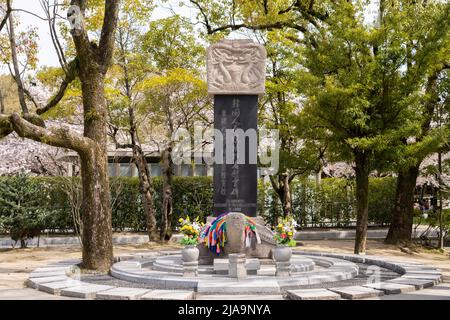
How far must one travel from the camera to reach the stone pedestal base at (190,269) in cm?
898

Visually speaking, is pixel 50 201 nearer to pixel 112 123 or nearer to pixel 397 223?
pixel 112 123

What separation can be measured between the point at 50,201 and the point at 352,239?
10.7 m

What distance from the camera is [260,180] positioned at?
20766 millimetres

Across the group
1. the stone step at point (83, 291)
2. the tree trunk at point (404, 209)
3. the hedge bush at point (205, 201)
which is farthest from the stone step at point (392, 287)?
the hedge bush at point (205, 201)

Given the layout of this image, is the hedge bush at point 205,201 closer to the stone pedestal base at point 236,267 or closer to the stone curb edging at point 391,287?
the stone pedestal base at point 236,267

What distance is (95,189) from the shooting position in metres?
10.3

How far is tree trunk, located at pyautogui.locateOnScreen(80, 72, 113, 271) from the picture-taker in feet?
33.8

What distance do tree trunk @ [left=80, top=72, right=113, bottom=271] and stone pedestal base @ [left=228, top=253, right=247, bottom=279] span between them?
8.90 feet

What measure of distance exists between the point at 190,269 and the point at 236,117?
3427 millimetres

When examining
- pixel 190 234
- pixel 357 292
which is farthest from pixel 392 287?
pixel 190 234

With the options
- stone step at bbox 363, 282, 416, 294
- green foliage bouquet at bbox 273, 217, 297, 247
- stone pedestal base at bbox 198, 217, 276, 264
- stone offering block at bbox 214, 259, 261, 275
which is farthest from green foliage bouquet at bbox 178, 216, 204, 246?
stone step at bbox 363, 282, 416, 294

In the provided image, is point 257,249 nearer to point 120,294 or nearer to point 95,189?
point 95,189

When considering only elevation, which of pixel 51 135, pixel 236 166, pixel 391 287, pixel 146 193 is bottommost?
pixel 391 287

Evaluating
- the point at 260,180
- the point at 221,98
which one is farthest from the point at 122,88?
the point at 221,98
